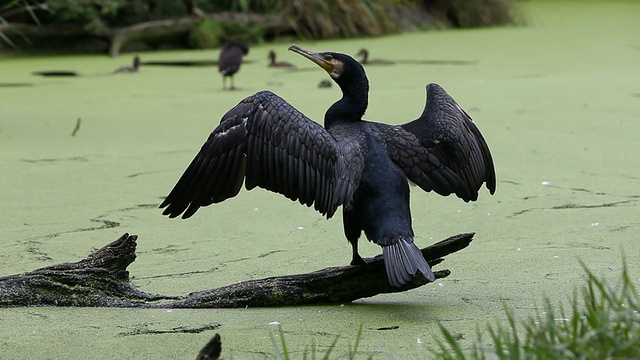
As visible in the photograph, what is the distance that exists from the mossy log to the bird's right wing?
6.8 inches

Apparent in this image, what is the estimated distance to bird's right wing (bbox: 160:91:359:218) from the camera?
2.86 meters

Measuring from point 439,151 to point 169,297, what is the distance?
2.66 feet

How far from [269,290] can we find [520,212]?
135 cm

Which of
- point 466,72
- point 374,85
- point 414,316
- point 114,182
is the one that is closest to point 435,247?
point 414,316

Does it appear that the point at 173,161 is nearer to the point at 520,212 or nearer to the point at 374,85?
the point at 520,212

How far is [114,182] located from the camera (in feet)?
14.4

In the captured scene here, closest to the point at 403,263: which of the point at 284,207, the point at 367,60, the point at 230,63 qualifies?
the point at 284,207

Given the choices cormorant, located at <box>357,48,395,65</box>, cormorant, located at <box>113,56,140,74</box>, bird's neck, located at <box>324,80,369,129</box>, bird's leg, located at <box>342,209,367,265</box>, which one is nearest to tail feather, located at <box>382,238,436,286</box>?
bird's leg, located at <box>342,209,367,265</box>

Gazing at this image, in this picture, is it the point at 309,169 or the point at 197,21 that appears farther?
the point at 197,21

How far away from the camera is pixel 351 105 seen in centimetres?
312

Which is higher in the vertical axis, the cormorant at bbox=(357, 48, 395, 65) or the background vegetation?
the background vegetation

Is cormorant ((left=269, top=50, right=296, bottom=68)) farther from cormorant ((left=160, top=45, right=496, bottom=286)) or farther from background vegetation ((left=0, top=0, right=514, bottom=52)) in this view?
cormorant ((left=160, top=45, right=496, bottom=286))

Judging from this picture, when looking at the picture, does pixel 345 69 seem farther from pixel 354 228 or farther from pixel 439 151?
pixel 354 228

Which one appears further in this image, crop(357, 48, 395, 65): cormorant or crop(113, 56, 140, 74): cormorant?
crop(357, 48, 395, 65): cormorant
